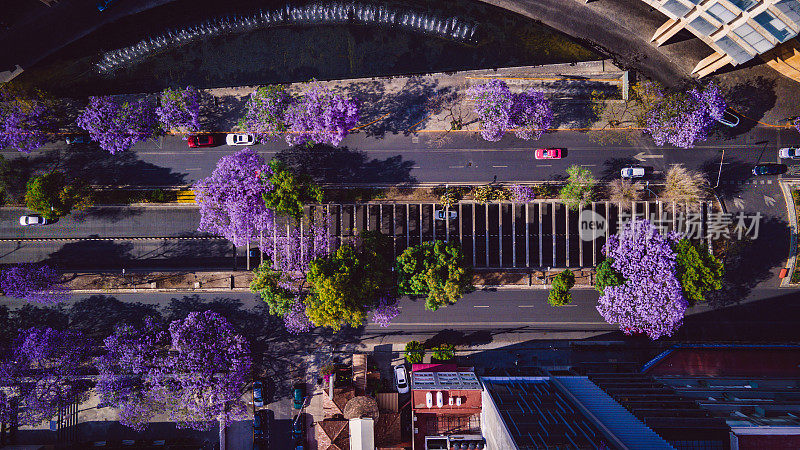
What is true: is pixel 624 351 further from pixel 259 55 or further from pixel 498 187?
pixel 259 55

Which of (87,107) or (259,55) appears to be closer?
(87,107)

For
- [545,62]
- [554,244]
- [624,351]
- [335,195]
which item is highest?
[545,62]

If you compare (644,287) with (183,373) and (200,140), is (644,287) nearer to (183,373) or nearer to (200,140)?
(183,373)

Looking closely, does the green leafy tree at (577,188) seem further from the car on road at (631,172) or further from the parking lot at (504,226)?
the car on road at (631,172)

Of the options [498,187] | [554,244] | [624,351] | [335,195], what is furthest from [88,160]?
[624,351]

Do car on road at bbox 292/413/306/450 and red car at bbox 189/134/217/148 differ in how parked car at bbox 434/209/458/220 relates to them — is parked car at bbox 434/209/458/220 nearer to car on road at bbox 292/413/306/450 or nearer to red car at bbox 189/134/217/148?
red car at bbox 189/134/217/148

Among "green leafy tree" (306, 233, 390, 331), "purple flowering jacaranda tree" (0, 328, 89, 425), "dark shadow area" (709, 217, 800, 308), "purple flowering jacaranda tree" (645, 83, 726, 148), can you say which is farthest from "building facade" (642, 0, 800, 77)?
"purple flowering jacaranda tree" (0, 328, 89, 425)
